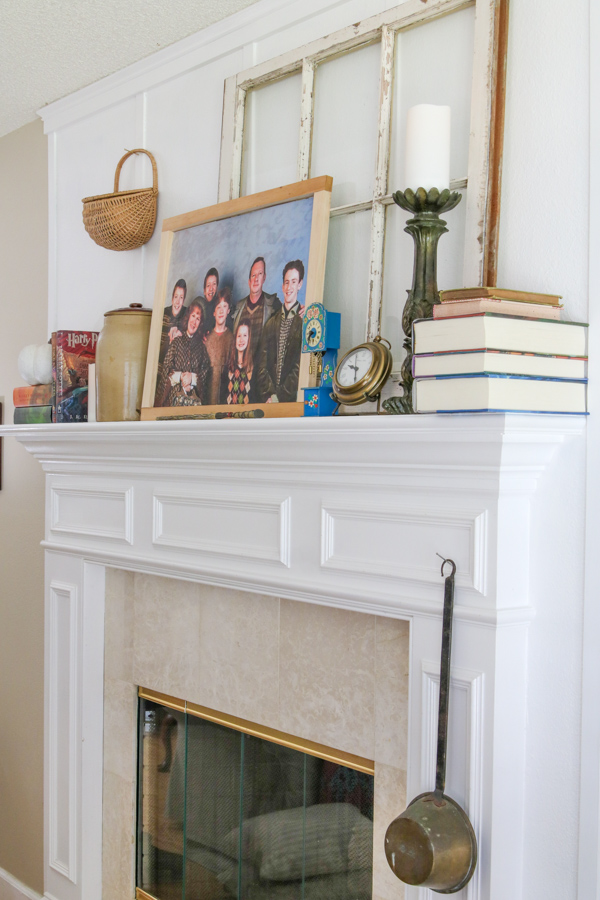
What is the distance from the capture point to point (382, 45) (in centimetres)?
152

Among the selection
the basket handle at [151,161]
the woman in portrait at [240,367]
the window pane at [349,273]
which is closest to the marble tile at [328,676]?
the woman in portrait at [240,367]

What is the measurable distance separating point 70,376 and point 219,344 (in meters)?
0.55

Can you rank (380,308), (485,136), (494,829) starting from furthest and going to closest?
1. (380,308)
2. (485,136)
3. (494,829)

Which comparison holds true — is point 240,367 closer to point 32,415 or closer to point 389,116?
point 389,116

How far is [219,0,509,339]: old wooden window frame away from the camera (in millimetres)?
1354

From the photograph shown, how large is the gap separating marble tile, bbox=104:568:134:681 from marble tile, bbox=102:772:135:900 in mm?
297

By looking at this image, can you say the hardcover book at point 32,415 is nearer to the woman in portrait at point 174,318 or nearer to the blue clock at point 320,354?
the woman in portrait at point 174,318

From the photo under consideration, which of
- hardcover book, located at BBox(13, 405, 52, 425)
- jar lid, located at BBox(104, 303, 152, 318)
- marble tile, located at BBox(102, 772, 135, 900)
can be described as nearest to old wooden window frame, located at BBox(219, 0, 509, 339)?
jar lid, located at BBox(104, 303, 152, 318)

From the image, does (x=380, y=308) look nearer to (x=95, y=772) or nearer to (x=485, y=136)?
(x=485, y=136)

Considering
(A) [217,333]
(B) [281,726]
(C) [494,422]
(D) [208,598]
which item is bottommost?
(B) [281,726]

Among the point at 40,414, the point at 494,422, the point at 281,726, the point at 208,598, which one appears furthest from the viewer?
the point at 40,414

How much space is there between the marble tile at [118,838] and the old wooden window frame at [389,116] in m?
1.45

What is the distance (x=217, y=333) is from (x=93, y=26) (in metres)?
0.87

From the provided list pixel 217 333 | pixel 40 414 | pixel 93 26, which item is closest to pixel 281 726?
pixel 217 333
